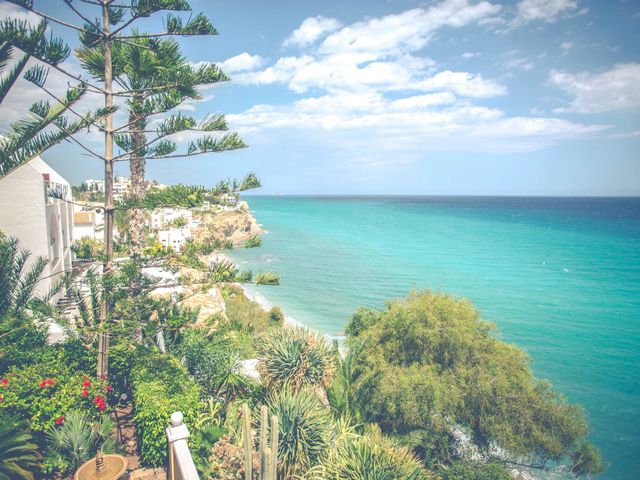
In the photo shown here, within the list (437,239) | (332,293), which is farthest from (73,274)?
(437,239)

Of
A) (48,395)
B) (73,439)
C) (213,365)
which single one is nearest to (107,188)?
(48,395)

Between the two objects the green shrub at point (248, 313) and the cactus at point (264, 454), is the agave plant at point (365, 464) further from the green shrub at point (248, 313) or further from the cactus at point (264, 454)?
the green shrub at point (248, 313)

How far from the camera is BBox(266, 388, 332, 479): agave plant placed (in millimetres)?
6551

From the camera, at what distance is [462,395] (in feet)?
33.2

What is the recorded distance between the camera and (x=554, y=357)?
1895cm

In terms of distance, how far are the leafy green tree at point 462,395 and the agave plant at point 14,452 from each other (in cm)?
→ 768

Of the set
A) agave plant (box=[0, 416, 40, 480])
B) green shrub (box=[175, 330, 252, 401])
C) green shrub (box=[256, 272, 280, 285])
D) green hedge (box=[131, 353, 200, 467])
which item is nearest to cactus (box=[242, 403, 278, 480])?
green hedge (box=[131, 353, 200, 467])

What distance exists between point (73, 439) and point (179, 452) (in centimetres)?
246

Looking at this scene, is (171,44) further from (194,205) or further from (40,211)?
(40,211)

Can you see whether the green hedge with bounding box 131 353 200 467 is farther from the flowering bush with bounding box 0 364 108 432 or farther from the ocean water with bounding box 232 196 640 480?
the ocean water with bounding box 232 196 640 480

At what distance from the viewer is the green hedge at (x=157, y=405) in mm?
5555

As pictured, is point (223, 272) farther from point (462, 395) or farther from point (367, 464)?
point (462, 395)

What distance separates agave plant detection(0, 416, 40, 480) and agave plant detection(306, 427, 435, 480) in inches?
153

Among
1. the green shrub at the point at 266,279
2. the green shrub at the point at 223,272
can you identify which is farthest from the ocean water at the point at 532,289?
the green shrub at the point at 223,272
